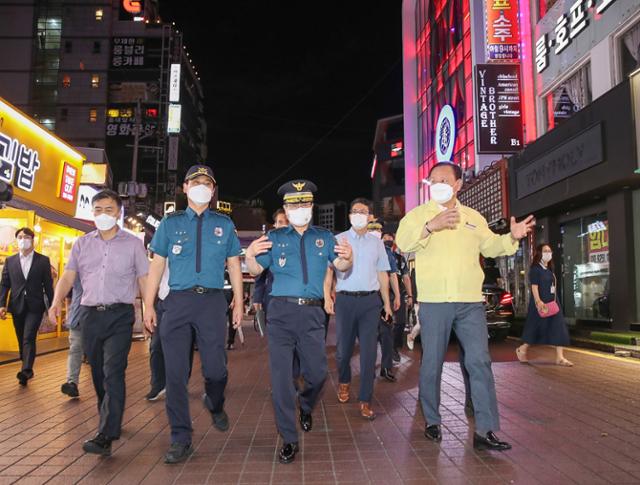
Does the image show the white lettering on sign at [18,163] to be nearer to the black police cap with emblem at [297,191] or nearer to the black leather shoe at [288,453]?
the black police cap with emblem at [297,191]

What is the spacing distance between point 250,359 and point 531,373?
17.1ft

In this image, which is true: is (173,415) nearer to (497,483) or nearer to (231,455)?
(231,455)

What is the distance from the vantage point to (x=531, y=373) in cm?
795

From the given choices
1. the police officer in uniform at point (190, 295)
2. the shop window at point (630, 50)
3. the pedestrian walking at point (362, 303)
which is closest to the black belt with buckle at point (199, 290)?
the police officer in uniform at point (190, 295)

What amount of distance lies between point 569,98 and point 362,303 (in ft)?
40.5

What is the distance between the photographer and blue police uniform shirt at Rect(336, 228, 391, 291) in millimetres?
5703

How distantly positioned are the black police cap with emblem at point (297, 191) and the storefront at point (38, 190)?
8391mm

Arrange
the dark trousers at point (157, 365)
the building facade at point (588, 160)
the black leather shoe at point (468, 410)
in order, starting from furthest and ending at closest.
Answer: the building facade at point (588, 160)
the dark trousers at point (157, 365)
the black leather shoe at point (468, 410)

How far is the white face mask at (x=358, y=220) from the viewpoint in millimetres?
5844

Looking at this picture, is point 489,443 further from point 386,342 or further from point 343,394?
point 386,342

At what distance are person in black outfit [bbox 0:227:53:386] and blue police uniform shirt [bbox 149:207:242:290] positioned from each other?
4.43m

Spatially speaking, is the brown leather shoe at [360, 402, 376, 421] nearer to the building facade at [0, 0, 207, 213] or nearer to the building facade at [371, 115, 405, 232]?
the building facade at [0, 0, 207, 213]

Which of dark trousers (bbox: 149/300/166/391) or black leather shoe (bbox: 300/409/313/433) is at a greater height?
dark trousers (bbox: 149/300/166/391)

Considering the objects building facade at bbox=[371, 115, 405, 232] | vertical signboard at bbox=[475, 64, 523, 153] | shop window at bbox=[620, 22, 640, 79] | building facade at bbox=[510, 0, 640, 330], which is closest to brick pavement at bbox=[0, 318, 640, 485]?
building facade at bbox=[510, 0, 640, 330]
